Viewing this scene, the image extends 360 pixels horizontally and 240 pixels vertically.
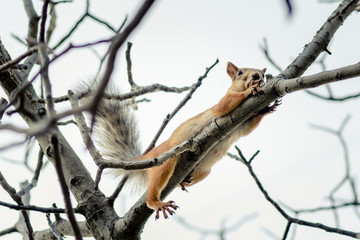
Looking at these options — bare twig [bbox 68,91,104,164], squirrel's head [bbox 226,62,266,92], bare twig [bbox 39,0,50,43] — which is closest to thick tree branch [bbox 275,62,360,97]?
bare twig [bbox 68,91,104,164]

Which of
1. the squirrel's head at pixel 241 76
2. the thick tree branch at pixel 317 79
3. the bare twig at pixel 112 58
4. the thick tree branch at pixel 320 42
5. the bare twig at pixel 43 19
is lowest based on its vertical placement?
the bare twig at pixel 112 58

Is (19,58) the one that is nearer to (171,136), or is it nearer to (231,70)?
(171,136)

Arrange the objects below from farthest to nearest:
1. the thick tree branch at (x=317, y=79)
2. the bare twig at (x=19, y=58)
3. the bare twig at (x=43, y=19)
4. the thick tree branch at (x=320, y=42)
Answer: the thick tree branch at (x=320, y=42)
the thick tree branch at (x=317, y=79)
the bare twig at (x=19, y=58)
the bare twig at (x=43, y=19)

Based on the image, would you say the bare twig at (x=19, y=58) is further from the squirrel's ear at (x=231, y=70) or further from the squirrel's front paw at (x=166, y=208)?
the squirrel's ear at (x=231, y=70)

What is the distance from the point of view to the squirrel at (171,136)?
2121 mm

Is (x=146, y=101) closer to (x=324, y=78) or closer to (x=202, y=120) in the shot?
(x=202, y=120)

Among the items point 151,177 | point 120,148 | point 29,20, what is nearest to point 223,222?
point 151,177

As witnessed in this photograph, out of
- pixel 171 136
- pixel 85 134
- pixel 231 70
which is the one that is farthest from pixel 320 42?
pixel 231 70

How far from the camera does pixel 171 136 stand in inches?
104

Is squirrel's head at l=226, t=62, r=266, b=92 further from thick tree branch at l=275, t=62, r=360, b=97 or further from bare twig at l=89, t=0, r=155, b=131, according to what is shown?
bare twig at l=89, t=0, r=155, b=131

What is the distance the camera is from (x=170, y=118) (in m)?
2.13

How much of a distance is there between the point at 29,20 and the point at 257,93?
1.27m

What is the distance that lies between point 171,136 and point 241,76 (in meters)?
0.60

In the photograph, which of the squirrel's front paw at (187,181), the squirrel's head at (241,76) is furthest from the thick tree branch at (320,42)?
the squirrel's front paw at (187,181)
